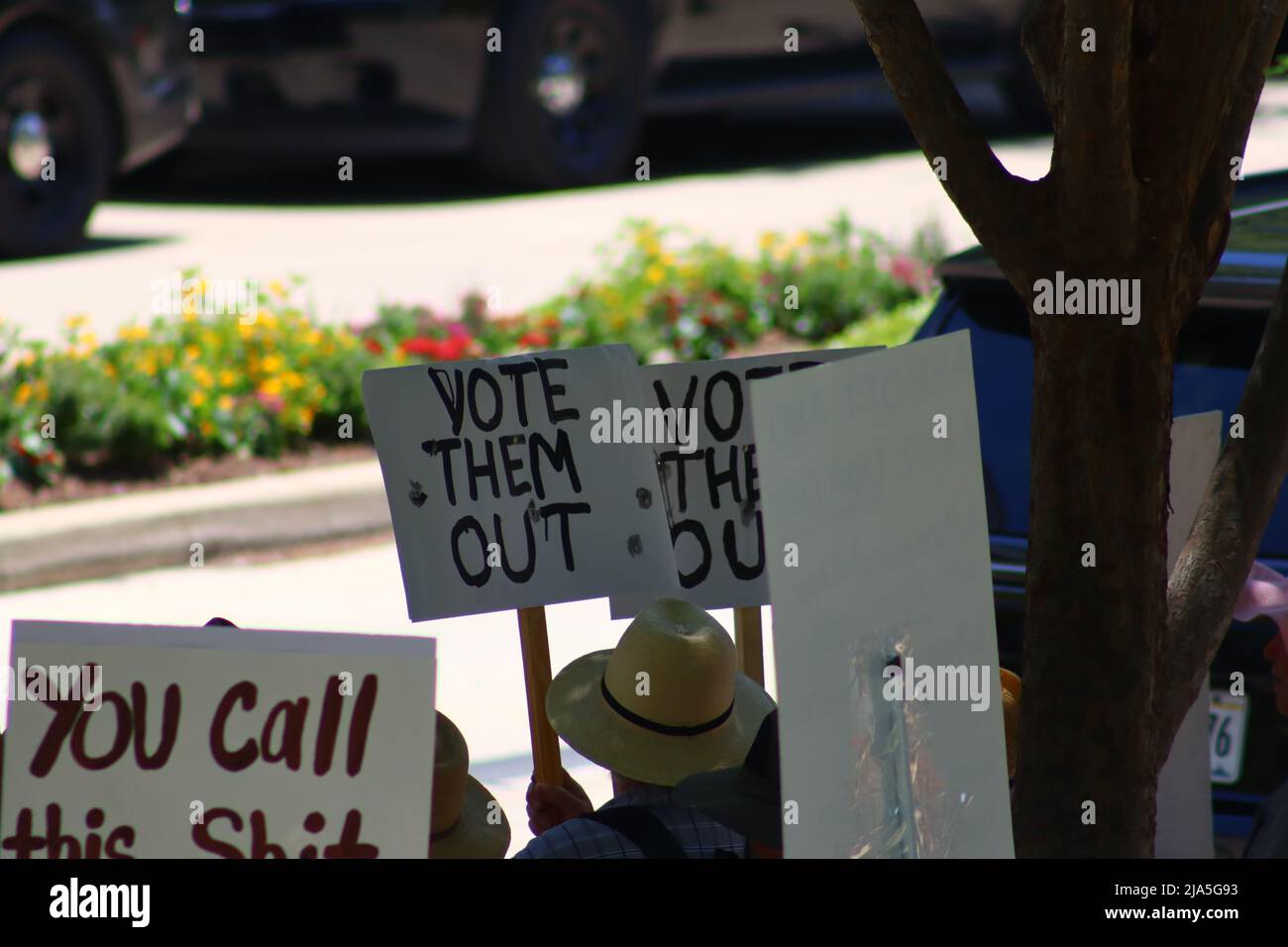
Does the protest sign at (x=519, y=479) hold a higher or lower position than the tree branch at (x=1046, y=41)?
lower

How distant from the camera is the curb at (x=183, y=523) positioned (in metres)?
6.80

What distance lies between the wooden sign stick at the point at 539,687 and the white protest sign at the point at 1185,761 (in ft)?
3.36

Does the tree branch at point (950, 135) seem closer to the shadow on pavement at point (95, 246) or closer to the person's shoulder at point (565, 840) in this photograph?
the person's shoulder at point (565, 840)

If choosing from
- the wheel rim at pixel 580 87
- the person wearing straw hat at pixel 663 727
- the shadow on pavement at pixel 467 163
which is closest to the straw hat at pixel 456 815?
the person wearing straw hat at pixel 663 727

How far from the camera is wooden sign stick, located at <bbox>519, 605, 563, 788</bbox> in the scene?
3.32 metres

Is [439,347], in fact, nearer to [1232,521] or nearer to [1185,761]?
[1185,761]

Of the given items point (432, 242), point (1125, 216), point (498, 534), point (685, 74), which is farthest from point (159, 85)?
point (1125, 216)

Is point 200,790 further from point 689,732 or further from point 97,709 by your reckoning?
point 689,732

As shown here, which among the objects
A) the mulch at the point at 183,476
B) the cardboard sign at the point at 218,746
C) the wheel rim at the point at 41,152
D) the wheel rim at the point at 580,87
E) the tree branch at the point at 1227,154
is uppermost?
the wheel rim at the point at 580,87

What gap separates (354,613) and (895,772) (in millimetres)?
4492

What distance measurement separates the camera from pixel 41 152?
35.5 feet

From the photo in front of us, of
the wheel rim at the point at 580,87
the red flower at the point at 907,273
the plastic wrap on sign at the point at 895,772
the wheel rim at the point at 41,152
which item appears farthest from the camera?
the wheel rim at the point at 580,87

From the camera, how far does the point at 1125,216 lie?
2619 millimetres

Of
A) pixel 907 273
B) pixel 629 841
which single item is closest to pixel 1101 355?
pixel 629 841
